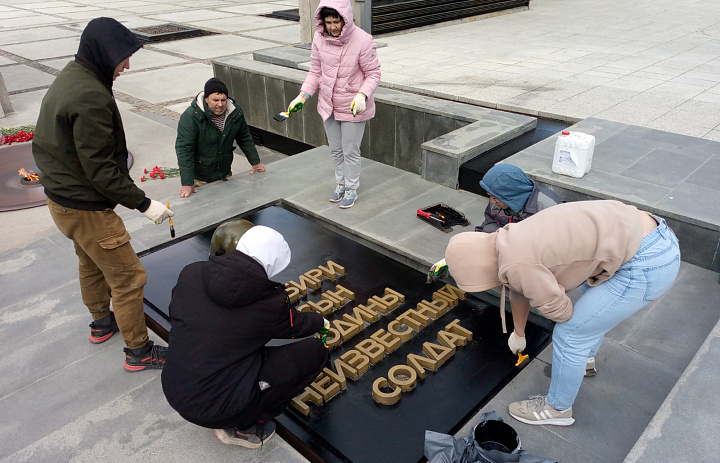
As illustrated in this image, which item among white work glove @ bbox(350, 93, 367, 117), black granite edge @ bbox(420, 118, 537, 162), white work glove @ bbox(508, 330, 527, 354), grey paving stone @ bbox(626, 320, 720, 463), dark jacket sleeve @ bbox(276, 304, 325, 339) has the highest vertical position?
white work glove @ bbox(350, 93, 367, 117)

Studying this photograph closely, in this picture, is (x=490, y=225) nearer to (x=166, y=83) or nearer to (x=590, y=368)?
(x=590, y=368)

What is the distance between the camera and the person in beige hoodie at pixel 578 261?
265 centimetres

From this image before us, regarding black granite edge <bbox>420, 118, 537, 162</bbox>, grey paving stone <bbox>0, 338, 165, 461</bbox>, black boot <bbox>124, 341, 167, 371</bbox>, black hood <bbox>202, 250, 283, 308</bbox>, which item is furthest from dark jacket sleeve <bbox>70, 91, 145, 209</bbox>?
black granite edge <bbox>420, 118, 537, 162</bbox>

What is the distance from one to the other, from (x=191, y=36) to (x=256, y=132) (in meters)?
10.7

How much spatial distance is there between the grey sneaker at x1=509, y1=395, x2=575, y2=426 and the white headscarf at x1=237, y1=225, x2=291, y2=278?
172cm

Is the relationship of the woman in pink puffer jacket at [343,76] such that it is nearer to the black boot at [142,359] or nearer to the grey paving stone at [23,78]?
the black boot at [142,359]

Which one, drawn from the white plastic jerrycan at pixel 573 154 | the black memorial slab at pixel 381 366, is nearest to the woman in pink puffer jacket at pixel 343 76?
the black memorial slab at pixel 381 366

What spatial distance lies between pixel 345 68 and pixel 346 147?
805 millimetres

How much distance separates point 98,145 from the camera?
3234 mm

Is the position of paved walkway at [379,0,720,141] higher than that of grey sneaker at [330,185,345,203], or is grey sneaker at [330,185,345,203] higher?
paved walkway at [379,0,720,141]

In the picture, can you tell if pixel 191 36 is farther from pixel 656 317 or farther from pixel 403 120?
pixel 656 317

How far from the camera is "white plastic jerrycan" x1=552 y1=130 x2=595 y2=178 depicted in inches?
195

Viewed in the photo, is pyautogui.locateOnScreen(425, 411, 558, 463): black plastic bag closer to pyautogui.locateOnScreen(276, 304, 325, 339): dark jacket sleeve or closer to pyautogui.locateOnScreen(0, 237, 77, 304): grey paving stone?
pyautogui.locateOnScreen(276, 304, 325, 339): dark jacket sleeve

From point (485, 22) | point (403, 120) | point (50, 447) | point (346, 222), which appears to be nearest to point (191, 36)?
point (485, 22)
